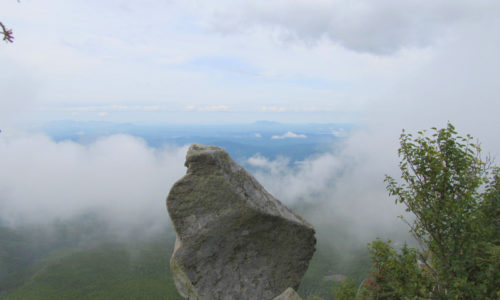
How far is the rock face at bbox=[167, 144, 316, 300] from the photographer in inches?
602

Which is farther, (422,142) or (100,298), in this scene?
(100,298)

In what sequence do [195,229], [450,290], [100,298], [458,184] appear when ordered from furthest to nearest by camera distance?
[100,298] < [195,229] < [458,184] < [450,290]

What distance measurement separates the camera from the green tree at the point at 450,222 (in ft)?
34.2

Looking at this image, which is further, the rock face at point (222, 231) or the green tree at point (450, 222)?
the rock face at point (222, 231)

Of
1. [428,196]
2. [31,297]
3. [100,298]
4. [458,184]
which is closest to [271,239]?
[428,196]

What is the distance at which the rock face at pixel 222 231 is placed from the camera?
15.3 meters

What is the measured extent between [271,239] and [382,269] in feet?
18.4

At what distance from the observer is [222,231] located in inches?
607

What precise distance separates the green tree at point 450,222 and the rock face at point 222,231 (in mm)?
5827

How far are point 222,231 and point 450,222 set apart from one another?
9993 millimetres

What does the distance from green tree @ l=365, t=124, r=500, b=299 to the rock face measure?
5.83 meters

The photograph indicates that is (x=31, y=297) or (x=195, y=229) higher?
(x=195, y=229)

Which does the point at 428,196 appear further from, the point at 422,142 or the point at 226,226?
the point at 226,226

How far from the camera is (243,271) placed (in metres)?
16.1
